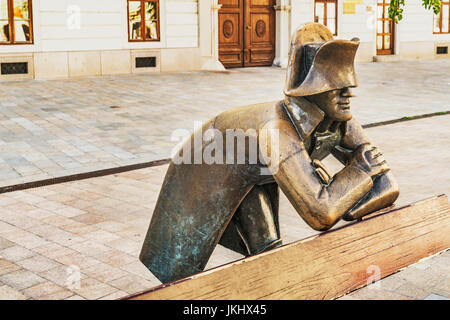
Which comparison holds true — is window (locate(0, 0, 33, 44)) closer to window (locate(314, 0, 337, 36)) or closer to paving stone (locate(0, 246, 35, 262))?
window (locate(314, 0, 337, 36))

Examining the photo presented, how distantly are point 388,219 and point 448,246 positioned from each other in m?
0.59

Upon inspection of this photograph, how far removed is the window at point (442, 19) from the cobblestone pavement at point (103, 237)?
666 inches

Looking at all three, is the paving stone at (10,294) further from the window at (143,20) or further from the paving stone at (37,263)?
the window at (143,20)

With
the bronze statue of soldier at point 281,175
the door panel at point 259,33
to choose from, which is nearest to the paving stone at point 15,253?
the bronze statue of soldier at point 281,175

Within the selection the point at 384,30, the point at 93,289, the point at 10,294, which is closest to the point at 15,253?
the point at 10,294

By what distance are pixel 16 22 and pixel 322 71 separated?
13634 millimetres

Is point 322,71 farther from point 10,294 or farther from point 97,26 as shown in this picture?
point 97,26

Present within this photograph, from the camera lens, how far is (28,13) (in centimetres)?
1480

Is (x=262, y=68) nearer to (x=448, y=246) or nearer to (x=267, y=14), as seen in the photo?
(x=267, y=14)

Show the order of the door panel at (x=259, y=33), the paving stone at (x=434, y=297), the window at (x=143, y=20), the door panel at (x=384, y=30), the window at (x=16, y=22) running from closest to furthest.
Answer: the paving stone at (x=434, y=297) < the window at (x=16, y=22) < the window at (x=143, y=20) < the door panel at (x=259, y=33) < the door panel at (x=384, y=30)

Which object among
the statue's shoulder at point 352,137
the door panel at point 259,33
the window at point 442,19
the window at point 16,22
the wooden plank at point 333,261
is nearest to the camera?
the wooden plank at point 333,261

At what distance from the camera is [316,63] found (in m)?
2.53

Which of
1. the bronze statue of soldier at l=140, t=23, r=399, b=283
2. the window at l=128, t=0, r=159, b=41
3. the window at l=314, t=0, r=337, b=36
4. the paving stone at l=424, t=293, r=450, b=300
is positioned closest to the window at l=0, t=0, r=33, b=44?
the window at l=128, t=0, r=159, b=41

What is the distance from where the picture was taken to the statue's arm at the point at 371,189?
2.76 m
